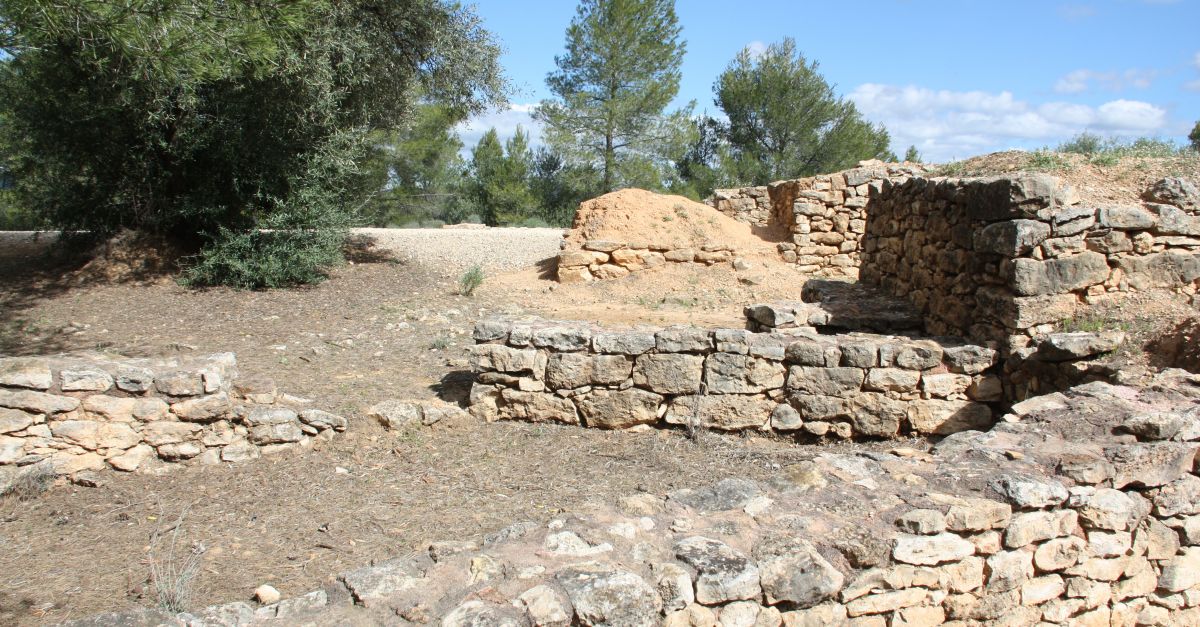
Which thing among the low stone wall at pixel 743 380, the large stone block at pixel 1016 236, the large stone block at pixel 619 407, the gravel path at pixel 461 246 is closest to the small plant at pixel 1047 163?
the large stone block at pixel 1016 236

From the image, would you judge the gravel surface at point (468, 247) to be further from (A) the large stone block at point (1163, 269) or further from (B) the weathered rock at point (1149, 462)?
(B) the weathered rock at point (1149, 462)

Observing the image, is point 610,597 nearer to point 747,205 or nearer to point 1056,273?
point 1056,273

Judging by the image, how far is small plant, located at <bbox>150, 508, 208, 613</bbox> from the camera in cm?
345

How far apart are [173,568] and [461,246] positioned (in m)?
12.2

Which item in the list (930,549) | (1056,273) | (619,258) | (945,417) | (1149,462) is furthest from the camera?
(619,258)

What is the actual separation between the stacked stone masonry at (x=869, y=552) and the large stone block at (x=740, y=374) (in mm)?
1689

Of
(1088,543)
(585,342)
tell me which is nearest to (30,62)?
(585,342)

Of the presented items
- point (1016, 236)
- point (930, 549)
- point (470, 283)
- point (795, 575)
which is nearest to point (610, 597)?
point (795, 575)

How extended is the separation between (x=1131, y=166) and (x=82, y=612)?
8.17m

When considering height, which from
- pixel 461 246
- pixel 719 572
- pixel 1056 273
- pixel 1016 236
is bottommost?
pixel 719 572

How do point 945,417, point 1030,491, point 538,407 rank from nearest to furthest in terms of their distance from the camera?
1. point 1030,491
2. point 945,417
3. point 538,407

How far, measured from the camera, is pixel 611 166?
25.8 meters

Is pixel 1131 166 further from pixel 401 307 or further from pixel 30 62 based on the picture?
pixel 30 62

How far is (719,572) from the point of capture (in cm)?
329
